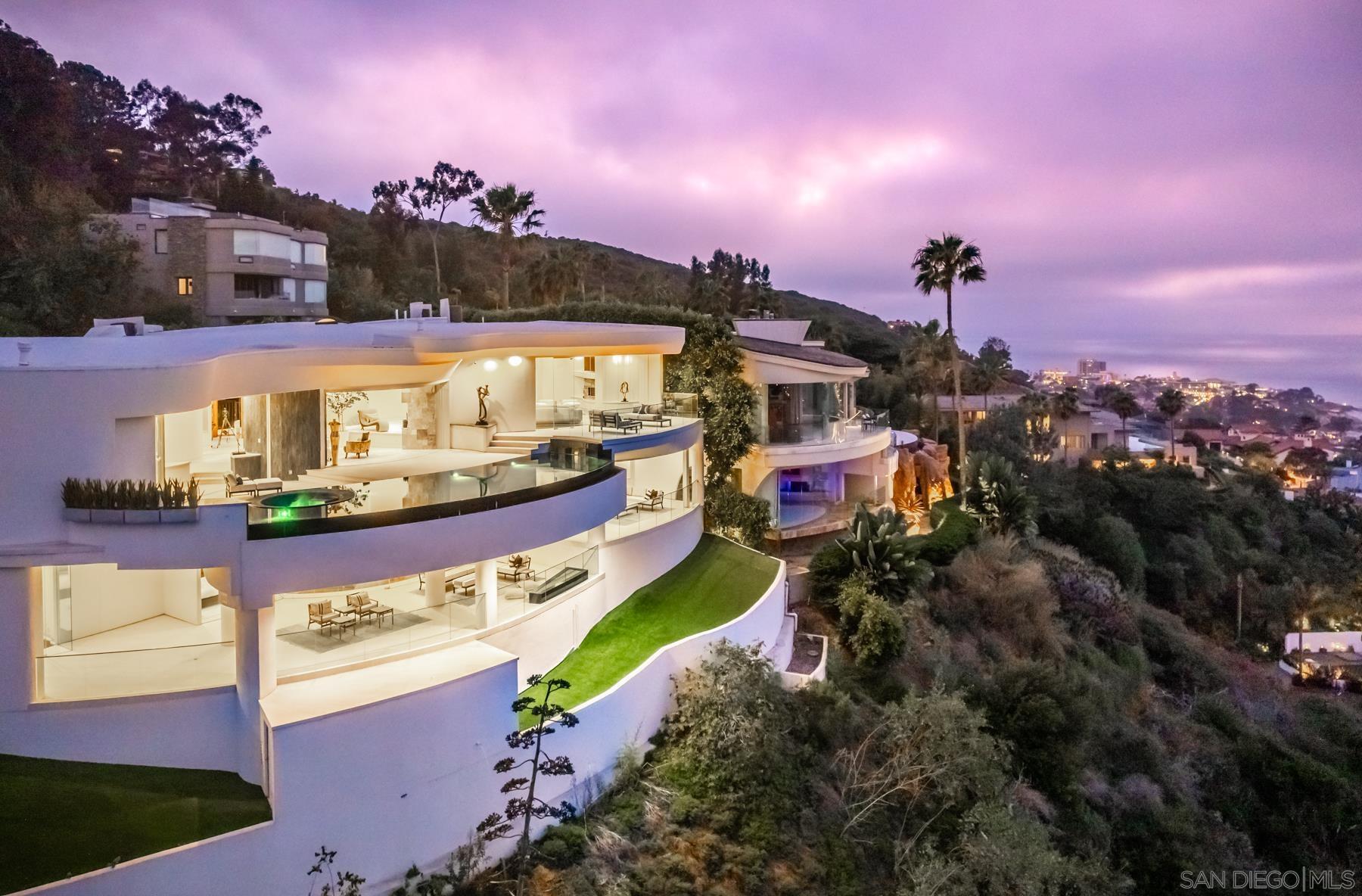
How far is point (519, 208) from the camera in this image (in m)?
44.7

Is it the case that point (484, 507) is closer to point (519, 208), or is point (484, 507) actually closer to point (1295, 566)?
point (519, 208)

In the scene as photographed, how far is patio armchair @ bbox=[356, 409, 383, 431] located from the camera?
19547 mm

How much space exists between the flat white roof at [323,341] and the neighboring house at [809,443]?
4727mm

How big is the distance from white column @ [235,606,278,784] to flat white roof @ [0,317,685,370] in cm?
402

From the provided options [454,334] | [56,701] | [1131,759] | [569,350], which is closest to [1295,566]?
[1131,759]

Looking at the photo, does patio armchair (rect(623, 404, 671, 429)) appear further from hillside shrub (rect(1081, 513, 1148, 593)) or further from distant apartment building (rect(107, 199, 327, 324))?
distant apartment building (rect(107, 199, 327, 324))

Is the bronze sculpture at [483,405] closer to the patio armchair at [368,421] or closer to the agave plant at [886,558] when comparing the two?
the patio armchair at [368,421]

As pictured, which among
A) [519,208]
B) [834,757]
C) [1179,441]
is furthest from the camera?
[1179,441]

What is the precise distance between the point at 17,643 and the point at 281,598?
358 cm

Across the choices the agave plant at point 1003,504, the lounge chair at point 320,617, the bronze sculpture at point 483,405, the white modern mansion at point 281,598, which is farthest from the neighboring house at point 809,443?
the lounge chair at point 320,617

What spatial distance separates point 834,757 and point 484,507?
8642mm

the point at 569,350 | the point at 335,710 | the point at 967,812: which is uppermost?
the point at 569,350

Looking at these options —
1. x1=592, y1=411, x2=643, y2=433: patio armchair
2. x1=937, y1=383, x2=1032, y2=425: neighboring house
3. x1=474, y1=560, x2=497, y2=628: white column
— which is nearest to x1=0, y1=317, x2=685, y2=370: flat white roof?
x1=592, y1=411, x2=643, y2=433: patio armchair

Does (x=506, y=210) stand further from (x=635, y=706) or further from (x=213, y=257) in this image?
(x=635, y=706)
